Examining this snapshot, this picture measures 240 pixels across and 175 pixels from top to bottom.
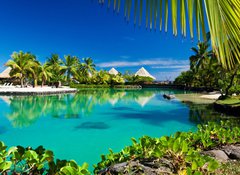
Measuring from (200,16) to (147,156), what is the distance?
1.70 m

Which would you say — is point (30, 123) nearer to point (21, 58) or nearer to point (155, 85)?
point (21, 58)

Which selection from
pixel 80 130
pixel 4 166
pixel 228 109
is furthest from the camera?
pixel 228 109

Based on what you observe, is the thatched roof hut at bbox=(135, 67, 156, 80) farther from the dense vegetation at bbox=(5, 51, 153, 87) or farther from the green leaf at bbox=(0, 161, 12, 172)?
the green leaf at bbox=(0, 161, 12, 172)

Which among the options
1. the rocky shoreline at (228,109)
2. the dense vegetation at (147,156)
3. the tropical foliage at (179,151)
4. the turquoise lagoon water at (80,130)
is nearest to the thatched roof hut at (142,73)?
the rocky shoreline at (228,109)

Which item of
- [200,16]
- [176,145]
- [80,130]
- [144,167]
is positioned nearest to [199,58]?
[80,130]

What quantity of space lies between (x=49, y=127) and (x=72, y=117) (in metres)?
1.94

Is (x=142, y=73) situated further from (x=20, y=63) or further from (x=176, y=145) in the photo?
(x=176, y=145)

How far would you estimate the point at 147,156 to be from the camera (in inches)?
83.0

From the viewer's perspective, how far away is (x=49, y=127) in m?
8.41

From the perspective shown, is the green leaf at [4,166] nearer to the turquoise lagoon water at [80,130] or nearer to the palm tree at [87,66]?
the turquoise lagoon water at [80,130]

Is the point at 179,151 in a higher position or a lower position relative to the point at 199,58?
lower

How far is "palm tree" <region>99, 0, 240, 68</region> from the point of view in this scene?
60 centimetres

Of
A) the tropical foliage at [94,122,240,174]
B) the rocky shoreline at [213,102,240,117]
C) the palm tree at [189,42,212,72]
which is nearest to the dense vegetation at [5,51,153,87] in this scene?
the palm tree at [189,42,212,72]

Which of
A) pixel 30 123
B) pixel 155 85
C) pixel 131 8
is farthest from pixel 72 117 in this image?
pixel 155 85
